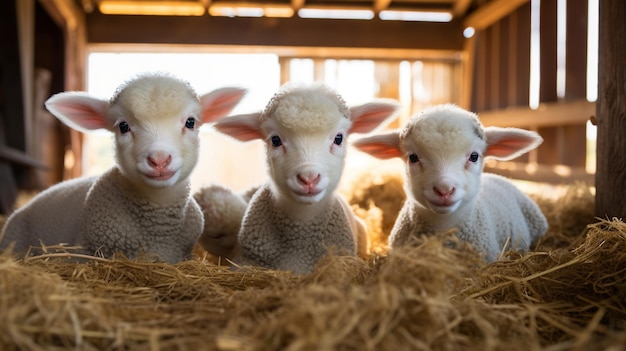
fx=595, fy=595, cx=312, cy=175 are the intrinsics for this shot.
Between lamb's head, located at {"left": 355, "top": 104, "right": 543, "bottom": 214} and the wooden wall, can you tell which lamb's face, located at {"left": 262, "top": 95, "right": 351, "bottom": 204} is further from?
the wooden wall

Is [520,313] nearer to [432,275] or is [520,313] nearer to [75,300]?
[432,275]

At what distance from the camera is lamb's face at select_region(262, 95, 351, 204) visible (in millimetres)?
3250

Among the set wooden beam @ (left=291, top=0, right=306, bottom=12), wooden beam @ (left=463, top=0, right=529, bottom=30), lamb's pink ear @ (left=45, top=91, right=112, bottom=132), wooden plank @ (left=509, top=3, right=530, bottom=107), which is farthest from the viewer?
wooden beam @ (left=291, top=0, right=306, bottom=12)

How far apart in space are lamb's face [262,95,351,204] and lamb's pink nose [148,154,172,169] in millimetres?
615

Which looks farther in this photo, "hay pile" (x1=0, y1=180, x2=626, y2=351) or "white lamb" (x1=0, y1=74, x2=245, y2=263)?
"white lamb" (x1=0, y1=74, x2=245, y2=263)

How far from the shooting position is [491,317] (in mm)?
2309

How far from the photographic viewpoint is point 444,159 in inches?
134

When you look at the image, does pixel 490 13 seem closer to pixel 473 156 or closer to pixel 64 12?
pixel 64 12

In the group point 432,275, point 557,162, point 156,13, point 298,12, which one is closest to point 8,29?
point 156,13

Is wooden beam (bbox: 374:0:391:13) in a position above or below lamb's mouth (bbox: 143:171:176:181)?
above

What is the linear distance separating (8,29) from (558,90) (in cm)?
651

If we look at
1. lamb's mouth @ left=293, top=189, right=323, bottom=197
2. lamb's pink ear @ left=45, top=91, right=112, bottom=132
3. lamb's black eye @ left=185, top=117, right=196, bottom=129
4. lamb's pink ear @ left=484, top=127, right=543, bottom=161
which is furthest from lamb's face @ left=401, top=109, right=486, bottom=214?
lamb's pink ear @ left=45, top=91, right=112, bottom=132

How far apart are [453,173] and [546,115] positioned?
4.40m

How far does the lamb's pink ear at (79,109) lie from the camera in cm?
370
